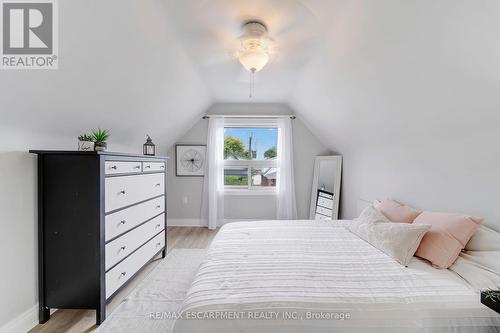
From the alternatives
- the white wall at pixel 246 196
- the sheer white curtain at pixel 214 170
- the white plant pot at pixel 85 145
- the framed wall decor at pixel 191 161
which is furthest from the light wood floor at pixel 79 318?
the framed wall decor at pixel 191 161

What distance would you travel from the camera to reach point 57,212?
1768 millimetres

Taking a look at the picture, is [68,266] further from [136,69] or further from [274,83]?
[274,83]

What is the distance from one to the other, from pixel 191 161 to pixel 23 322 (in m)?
3.11

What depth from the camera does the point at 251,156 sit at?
464 cm

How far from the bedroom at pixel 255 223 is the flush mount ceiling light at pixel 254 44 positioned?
2cm

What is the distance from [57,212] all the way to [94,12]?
1398 millimetres

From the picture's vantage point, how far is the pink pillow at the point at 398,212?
2068 mm

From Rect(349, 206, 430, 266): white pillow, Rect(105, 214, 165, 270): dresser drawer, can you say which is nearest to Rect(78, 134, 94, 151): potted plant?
Rect(105, 214, 165, 270): dresser drawer

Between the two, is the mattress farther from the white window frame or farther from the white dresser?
the white window frame

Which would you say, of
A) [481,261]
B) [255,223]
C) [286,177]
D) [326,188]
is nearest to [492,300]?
[481,261]

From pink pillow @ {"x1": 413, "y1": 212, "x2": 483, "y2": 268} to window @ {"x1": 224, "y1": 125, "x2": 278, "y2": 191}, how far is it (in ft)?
10.1

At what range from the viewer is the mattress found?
1.08m

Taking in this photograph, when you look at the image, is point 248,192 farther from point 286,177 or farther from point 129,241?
point 129,241

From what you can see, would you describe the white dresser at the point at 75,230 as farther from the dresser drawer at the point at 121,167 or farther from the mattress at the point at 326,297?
the mattress at the point at 326,297
